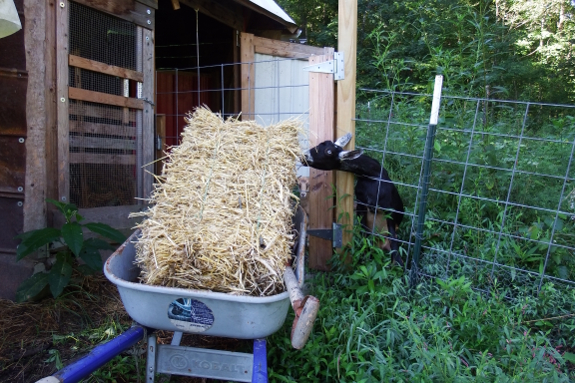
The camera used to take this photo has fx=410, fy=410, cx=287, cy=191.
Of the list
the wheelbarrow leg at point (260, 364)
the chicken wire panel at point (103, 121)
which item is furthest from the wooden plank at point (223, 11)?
the wheelbarrow leg at point (260, 364)

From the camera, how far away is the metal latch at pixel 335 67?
2.83 meters

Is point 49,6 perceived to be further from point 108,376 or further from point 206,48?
point 206,48

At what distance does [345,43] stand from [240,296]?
2.02 metres

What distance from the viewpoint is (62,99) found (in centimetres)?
318

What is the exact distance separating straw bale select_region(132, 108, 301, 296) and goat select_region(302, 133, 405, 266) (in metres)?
0.41

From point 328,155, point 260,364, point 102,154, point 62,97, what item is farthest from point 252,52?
point 260,364

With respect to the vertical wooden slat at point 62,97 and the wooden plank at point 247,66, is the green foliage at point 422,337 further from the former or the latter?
the wooden plank at point 247,66

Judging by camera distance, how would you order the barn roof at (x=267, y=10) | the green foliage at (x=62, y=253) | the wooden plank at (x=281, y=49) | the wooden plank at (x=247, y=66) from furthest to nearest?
the wooden plank at (x=281, y=49) < the wooden plank at (x=247, y=66) < the barn roof at (x=267, y=10) < the green foliage at (x=62, y=253)

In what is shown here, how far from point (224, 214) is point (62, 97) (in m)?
2.18

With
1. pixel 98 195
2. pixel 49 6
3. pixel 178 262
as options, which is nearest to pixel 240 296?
pixel 178 262

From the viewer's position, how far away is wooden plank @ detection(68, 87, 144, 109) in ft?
10.7

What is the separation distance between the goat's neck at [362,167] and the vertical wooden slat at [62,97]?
2168mm

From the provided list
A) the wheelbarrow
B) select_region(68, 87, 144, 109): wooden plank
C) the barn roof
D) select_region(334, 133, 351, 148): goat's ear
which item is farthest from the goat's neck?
the barn roof

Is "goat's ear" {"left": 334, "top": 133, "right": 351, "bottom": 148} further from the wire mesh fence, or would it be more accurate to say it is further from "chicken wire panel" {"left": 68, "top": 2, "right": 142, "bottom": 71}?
"chicken wire panel" {"left": 68, "top": 2, "right": 142, "bottom": 71}
